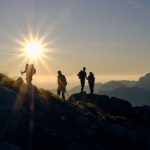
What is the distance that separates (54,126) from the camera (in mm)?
35594

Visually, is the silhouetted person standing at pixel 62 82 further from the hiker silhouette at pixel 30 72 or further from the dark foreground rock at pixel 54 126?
the dark foreground rock at pixel 54 126

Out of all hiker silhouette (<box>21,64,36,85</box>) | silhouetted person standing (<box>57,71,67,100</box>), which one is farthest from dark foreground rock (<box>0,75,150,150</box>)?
silhouetted person standing (<box>57,71,67,100</box>)

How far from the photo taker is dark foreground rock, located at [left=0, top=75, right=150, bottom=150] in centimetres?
3234

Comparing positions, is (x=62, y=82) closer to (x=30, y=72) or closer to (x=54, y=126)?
(x=30, y=72)

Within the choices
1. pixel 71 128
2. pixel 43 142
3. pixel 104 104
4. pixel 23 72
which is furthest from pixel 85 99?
pixel 43 142

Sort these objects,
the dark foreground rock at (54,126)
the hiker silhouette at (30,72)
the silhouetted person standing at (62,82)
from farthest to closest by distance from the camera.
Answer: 1. the silhouetted person standing at (62,82)
2. the hiker silhouette at (30,72)
3. the dark foreground rock at (54,126)

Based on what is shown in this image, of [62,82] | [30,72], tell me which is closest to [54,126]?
[30,72]

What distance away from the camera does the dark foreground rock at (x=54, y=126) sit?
32.3 metres

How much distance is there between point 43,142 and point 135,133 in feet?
39.7

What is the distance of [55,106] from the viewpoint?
40344 mm

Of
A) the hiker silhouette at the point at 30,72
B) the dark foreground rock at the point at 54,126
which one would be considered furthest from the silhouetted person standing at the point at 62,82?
the dark foreground rock at the point at 54,126

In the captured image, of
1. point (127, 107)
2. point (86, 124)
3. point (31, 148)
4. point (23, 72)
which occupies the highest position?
point (23, 72)

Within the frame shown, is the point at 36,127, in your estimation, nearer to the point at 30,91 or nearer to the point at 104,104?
the point at 30,91

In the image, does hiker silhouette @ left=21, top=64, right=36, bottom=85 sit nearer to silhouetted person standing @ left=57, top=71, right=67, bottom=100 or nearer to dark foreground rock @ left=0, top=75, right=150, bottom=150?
dark foreground rock @ left=0, top=75, right=150, bottom=150
